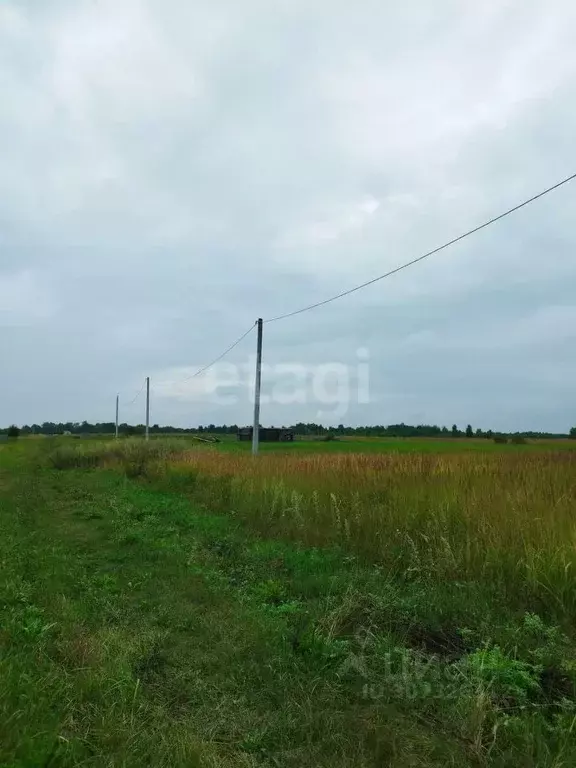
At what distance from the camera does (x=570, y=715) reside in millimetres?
2902

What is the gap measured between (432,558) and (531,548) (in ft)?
3.53

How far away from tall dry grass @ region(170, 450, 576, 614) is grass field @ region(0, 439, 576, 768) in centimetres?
3

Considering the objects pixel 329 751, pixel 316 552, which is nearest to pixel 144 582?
pixel 316 552

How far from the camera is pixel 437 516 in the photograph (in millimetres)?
6402

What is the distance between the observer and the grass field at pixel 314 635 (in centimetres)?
275

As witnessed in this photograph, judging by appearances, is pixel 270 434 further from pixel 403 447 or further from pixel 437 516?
pixel 437 516

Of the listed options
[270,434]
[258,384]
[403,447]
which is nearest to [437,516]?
[258,384]

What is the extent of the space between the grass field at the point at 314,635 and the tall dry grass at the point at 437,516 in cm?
3

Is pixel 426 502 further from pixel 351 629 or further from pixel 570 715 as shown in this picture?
pixel 570 715

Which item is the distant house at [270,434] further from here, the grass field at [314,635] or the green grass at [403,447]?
the grass field at [314,635]

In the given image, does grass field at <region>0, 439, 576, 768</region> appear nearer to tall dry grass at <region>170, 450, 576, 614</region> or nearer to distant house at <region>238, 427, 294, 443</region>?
tall dry grass at <region>170, 450, 576, 614</region>

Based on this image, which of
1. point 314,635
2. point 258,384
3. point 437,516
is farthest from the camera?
point 258,384

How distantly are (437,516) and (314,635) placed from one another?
291 cm

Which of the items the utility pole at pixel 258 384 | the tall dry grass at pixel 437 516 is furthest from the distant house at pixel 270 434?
the tall dry grass at pixel 437 516
